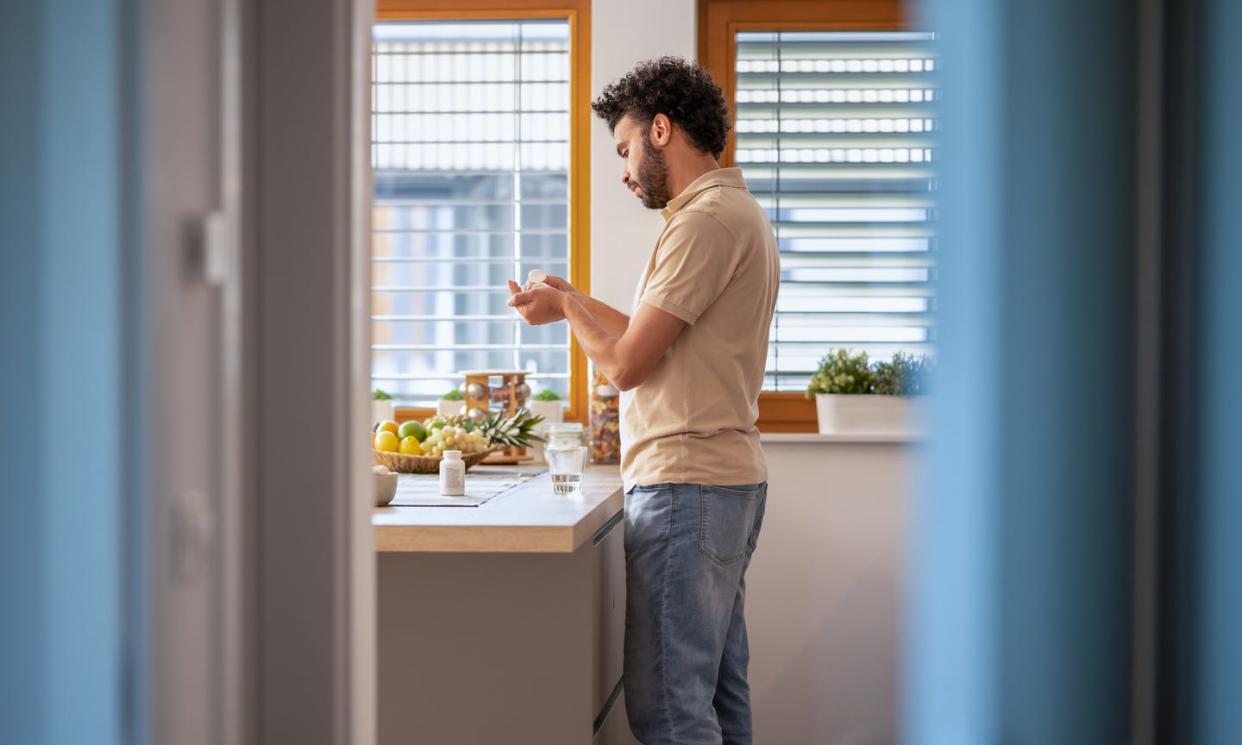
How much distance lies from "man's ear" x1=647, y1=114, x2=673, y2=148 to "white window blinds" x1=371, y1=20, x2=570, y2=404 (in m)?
1.26

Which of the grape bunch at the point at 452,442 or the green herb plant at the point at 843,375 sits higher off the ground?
the green herb plant at the point at 843,375

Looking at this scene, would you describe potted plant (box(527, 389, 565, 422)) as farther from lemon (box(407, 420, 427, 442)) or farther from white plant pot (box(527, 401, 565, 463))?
lemon (box(407, 420, 427, 442))

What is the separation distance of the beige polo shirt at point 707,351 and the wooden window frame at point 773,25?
1.30m

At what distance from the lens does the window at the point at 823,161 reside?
10.7ft

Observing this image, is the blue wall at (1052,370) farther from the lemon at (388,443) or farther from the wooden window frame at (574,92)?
the wooden window frame at (574,92)

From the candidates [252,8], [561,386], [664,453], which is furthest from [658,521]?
[561,386]

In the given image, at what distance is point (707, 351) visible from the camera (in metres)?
1.94

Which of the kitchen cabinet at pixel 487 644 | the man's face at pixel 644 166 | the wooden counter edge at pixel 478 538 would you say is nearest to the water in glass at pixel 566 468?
the kitchen cabinet at pixel 487 644

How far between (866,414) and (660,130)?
132 centimetres

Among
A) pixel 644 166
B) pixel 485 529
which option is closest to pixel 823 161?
pixel 644 166

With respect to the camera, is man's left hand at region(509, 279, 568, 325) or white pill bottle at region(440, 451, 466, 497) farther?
white pill bottle at region(440, 451, 466, 497)

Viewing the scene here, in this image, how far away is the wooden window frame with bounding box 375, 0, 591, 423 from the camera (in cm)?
333

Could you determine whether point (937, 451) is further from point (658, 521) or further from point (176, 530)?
point (658, 521)

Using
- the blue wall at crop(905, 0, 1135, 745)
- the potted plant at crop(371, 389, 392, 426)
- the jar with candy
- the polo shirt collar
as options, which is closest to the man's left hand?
the polo shirt collar
